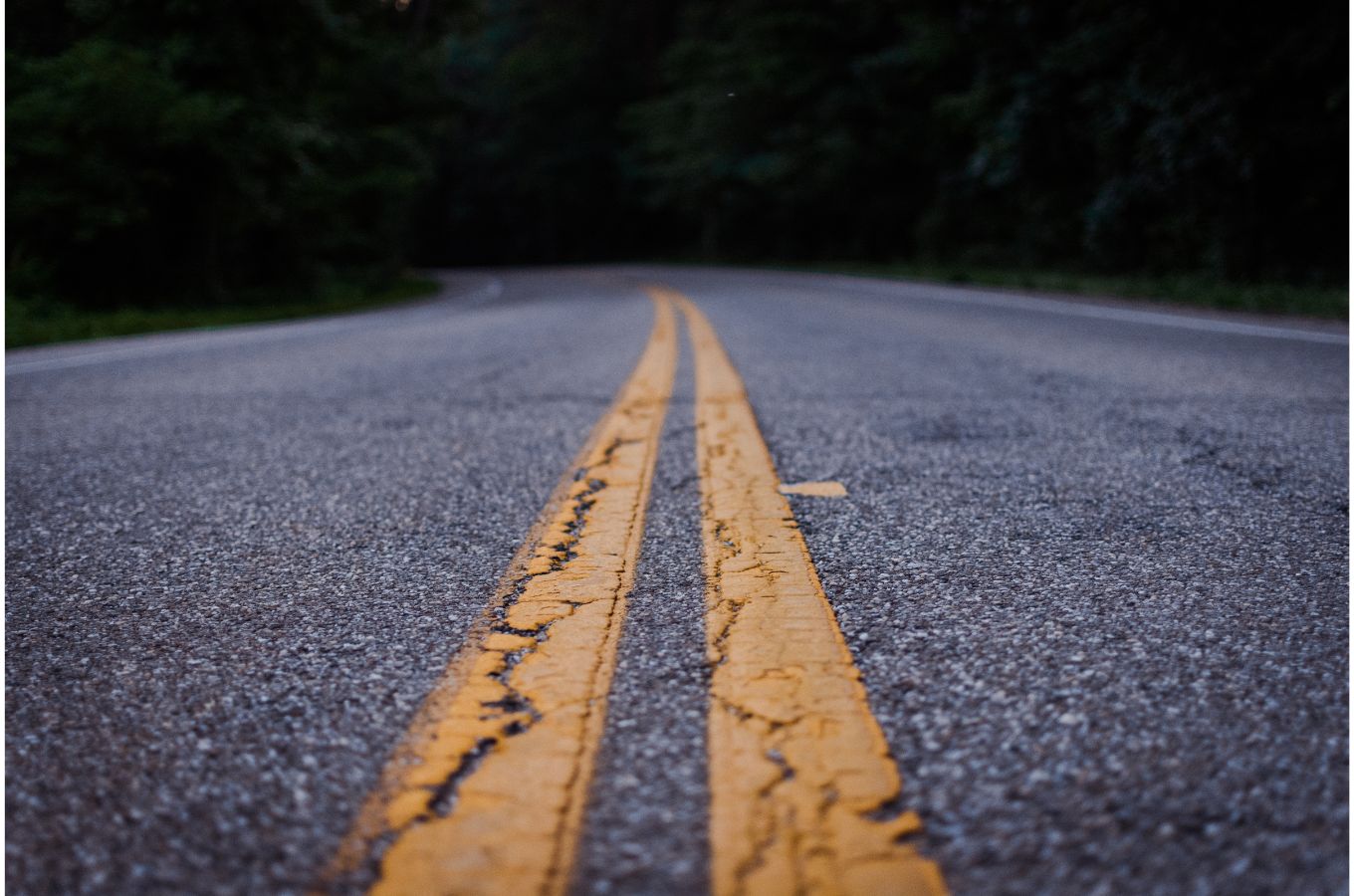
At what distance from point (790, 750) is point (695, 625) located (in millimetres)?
412

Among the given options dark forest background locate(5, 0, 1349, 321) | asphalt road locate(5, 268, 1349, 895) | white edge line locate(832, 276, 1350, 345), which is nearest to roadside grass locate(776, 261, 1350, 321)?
white edge line locate(832, 276, 1350, 345)

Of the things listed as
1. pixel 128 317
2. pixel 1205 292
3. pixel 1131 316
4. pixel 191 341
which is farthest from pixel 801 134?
pixel 191 341

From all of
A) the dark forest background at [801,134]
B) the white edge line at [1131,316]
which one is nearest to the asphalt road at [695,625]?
the white edge line at [1131,316]

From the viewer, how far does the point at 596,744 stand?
45.1 inches

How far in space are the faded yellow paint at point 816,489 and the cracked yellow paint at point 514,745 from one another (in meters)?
0.56

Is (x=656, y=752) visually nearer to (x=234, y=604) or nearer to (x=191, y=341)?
(x=234, y=604)

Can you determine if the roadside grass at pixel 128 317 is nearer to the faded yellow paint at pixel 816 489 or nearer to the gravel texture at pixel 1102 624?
the faded yellow paint at pixel 816 489

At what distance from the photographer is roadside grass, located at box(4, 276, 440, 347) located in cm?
896

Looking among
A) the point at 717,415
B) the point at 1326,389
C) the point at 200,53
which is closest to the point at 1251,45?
the point at 1326,389

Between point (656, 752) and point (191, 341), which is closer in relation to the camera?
point (656, 752)

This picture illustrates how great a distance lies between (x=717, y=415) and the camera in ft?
11.9

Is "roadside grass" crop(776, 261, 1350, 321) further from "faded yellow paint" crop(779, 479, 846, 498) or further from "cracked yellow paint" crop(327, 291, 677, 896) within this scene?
"cracked yellow paint" crop(327, 291, 677, 896)

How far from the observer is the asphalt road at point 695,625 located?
0.98m

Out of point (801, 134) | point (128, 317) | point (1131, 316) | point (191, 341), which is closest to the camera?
point (191, 341)
